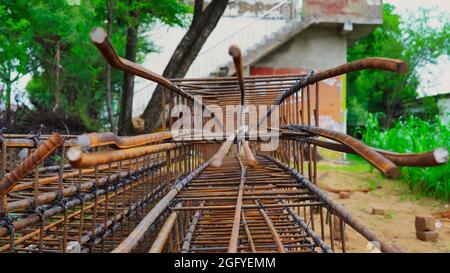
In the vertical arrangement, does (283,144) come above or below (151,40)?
below

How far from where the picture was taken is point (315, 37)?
13.3 m

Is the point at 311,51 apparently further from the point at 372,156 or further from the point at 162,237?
the point at 372,156

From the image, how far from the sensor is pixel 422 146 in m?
9.00

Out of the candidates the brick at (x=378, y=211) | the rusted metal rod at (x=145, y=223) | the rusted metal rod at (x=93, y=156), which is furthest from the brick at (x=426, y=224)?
the rusted metal rod at (x=93, y=156)

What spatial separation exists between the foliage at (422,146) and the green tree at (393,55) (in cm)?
843

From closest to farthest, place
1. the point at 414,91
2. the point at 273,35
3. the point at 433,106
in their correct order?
the point at 273,35 → the point at 433,106 → the point at 414,91

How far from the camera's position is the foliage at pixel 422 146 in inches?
323

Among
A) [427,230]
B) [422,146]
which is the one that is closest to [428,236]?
[427,230]

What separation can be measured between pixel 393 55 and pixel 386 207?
1285cm

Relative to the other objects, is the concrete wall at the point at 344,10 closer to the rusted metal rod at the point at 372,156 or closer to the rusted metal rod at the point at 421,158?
the rusted metal rod at the point at 372,156

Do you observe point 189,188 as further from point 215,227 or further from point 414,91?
point 414,91

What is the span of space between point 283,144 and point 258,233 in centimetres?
235
